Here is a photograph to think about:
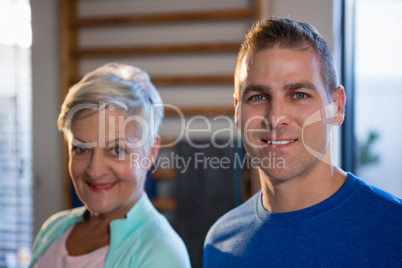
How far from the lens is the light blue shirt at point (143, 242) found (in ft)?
3.74

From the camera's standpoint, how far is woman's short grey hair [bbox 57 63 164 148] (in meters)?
1.24

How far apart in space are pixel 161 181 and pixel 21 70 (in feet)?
4.50

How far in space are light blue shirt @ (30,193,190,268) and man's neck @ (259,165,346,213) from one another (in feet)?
1.11

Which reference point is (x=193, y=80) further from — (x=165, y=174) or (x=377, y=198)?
(x=377, y=198)

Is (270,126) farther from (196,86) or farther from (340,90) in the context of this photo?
(196,86)

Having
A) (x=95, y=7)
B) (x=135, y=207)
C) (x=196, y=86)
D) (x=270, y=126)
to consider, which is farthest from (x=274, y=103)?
(x=95, y=7)

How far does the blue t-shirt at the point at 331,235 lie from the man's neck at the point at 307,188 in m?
0.02

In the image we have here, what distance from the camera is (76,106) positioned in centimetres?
127

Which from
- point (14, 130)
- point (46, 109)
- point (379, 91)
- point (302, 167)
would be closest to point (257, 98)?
point (302, 167)

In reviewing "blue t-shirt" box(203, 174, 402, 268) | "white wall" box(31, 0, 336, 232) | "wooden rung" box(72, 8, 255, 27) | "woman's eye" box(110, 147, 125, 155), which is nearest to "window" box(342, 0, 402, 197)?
"wooden rung" box(72, 8, 255, 27)

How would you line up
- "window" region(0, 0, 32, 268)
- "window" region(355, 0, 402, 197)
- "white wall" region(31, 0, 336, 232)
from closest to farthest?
"window" region(355, 0, 402, 197) < "white wall" region(31, 0, 336, 232) < "window" region(0, 0, 32, 268)

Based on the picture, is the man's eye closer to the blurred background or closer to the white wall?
the blurred background

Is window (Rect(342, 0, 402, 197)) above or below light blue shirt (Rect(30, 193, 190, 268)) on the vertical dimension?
above

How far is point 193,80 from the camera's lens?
235 cm
